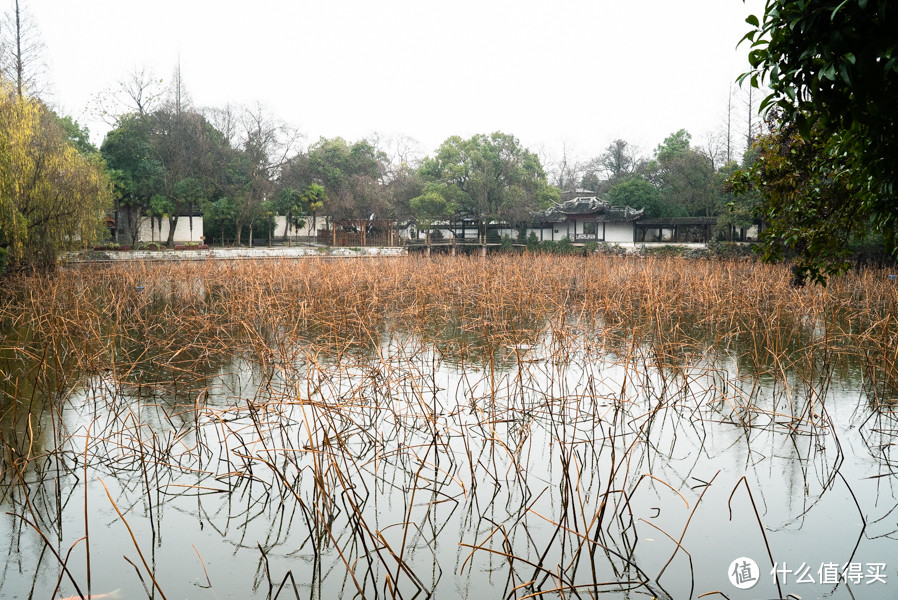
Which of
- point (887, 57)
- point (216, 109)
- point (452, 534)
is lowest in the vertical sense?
point (452, 534)

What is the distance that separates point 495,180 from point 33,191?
17.9 metres

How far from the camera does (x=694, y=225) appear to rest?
93.4ft

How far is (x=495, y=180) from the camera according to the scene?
27.0 meters

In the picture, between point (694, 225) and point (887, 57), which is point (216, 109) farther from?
point (887, 57)

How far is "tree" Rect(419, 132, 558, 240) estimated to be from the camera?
2679cm

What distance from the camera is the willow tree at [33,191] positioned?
1184 centimetres

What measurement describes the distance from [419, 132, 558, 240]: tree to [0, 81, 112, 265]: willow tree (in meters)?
15.8

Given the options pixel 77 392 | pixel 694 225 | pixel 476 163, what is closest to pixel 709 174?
pixel 694 225

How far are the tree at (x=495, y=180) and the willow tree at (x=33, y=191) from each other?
15.8 metres

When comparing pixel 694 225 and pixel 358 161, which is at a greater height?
pixel 358 161

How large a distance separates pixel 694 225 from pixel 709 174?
92.6 inches

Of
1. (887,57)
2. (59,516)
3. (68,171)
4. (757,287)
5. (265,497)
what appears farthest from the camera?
(68,171)
